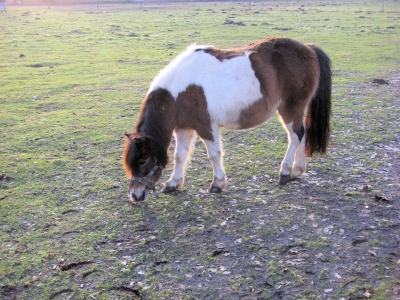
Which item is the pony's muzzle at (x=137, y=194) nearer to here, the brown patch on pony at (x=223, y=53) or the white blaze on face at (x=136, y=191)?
the white blaze on face at (x=136, y=191)

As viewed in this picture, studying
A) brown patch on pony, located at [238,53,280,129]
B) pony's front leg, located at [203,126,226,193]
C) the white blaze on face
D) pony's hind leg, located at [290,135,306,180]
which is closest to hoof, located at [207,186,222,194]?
pony's front leg, located at [203,126,226,193]

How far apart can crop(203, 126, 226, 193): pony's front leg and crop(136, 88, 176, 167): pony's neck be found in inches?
22.2

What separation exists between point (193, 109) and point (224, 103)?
408mm

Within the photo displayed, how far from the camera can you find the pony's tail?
5.24m

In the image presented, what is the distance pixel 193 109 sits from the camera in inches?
182

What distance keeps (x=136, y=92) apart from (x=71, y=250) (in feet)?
21.5

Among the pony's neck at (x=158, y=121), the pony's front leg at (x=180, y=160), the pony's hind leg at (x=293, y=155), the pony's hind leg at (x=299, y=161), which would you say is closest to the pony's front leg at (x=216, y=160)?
the pony's front leg at (x=180, y=160)

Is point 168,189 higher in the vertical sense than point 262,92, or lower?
lower

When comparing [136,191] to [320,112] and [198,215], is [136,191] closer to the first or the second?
[198,215]

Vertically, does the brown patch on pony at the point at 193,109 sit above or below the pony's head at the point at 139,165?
above

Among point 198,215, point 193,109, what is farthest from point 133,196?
point 193,109

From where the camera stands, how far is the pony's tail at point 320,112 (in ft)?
17.2

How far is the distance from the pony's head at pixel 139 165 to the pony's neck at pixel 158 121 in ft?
0.24

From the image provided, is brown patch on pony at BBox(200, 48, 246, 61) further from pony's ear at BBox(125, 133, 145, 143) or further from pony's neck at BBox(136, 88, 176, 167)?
pony's ear at BBox(125, 133, 145, 143)
